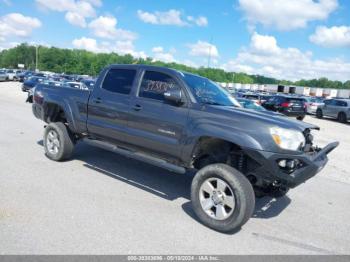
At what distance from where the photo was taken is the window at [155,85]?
16.1ft

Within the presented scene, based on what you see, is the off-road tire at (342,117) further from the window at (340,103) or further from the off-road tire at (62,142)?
the off-road tire at (62,142)

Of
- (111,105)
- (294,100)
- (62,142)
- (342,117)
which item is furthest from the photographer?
(342,117)

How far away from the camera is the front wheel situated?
3.88 metres

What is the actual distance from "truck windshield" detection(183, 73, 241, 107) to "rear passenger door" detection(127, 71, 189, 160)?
21 centimetres

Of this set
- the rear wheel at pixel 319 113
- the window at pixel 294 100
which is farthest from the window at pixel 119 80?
the rear wheel at pixel 319 113

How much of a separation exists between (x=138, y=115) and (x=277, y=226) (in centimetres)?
255

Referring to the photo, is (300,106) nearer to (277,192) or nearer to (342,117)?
(342,117)

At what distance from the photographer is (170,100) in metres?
4.57

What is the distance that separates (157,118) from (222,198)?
59.2 inches

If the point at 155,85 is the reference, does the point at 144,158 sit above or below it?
below

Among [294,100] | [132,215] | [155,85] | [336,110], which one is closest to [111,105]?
[155,85]

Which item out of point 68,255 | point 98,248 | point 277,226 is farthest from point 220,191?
point 68,255

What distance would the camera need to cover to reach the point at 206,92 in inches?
199

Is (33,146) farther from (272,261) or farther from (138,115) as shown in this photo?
(272,261)
